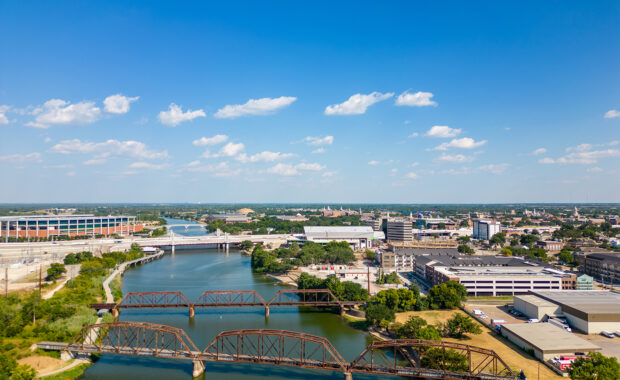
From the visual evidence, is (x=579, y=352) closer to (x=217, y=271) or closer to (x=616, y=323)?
(x=616, y=323)

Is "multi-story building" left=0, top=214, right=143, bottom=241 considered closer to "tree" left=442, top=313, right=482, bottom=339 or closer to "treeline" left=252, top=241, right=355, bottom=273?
"treeline" left=252, top=241, right=355, bottom=273

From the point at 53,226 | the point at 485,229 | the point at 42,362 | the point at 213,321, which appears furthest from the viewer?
the point at 485,229

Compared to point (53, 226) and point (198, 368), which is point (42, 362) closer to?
point (198, 368)

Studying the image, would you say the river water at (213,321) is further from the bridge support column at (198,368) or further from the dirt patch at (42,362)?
the dirt patch at (42,362)

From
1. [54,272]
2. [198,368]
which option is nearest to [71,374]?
[198,368]

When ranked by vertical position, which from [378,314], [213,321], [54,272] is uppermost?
[54,272]

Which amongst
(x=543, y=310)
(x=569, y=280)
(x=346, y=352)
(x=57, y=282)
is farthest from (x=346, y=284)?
(x=57, y=282)
